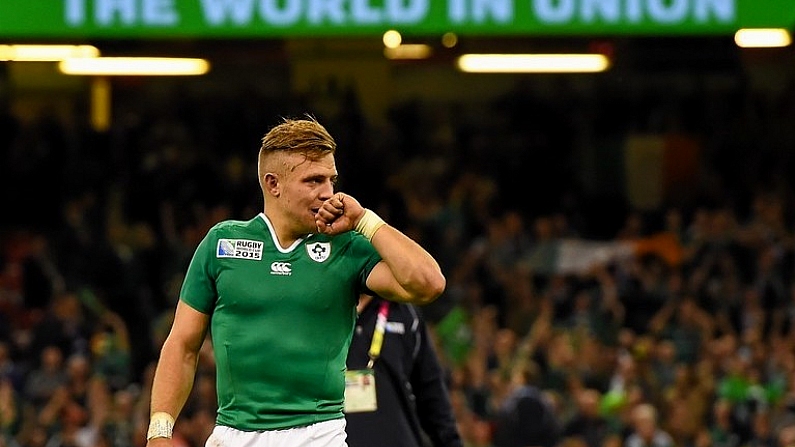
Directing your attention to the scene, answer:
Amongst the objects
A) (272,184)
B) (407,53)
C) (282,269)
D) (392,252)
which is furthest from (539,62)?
(392,252)

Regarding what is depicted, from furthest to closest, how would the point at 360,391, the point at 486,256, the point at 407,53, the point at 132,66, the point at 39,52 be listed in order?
the point at 407,53
the point at 132,66
the point at 486,256
the point at 39,52
the point at 360,391

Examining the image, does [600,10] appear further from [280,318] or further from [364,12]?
[280,318]

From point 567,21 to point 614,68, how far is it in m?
9.97

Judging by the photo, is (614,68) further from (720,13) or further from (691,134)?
(720,13)

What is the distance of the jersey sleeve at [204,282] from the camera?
5.53 metres

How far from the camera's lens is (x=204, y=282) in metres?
5.53

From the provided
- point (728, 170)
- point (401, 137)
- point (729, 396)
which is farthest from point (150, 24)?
point (728, 170)

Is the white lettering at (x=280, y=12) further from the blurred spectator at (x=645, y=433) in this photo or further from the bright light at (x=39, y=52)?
the bright light at (x=39, y=52)

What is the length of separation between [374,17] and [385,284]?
6989 millimetres

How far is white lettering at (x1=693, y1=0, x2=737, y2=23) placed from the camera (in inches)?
485

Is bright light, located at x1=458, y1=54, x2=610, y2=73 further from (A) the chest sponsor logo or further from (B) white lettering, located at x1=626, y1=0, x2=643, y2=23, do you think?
(A) the chest sponsor logo

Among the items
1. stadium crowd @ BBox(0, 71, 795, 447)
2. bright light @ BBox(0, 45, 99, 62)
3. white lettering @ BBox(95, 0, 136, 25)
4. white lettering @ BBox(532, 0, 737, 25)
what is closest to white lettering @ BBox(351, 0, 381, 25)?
white lettering @ BBox(532, 0, 737, 25)

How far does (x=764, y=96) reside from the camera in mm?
22281

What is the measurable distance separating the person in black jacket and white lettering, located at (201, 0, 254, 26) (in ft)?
18.6
